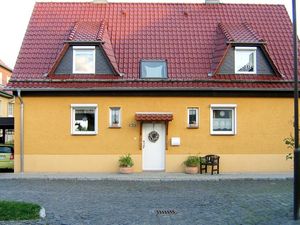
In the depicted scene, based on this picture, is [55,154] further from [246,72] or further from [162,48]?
[246,72]

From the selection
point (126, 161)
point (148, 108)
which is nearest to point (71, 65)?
point (148, 108)

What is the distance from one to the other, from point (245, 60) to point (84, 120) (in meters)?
8.23

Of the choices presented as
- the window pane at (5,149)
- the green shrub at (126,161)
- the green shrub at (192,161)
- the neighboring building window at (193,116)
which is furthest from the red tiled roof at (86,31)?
Result: the green shrub at (192,161)

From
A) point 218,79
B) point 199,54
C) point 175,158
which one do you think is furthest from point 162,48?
point 175,158

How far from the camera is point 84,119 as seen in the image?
796 inches

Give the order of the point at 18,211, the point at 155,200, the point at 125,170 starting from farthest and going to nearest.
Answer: the point at 125,170 → the point at 155,200 → the point at 18,211

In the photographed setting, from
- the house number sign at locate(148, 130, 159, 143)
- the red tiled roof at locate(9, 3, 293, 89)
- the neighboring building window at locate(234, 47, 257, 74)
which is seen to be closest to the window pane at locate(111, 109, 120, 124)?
the red tiled roof at locate(9, 3, 293, 89)

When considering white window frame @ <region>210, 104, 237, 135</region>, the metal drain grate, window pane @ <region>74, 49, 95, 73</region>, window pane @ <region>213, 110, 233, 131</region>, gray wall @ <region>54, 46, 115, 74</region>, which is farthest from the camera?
window pane @ <region>74, 49, 95, 73</region>

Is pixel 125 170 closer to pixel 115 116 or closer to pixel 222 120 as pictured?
pixel 115 116

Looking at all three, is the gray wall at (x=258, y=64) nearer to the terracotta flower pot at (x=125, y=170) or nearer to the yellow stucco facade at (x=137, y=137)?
the yellow stucco facade at (x=137, y=137)

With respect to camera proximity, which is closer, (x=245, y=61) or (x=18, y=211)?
(x=18, y=211)

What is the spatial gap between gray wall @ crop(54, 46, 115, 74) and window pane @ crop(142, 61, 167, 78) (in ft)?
5.26

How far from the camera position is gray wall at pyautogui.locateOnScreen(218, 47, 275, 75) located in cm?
2091

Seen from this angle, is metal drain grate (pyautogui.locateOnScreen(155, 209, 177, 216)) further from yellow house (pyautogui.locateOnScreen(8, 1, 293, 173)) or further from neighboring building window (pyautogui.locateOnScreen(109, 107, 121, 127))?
neighboring building window (pyautogui.locateOnScreen(109, 107, 121, 127))
